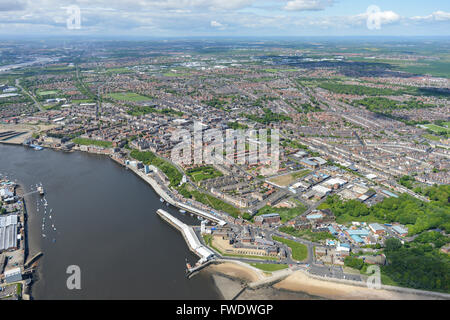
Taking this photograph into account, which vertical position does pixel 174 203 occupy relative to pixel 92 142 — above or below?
below

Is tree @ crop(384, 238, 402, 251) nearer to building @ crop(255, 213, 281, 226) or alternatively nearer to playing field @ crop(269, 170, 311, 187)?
building @ crop(255, 213, 281, 226)

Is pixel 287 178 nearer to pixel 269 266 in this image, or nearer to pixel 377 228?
pixel 377 228

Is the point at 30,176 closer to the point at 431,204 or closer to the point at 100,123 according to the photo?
the point at 100,123

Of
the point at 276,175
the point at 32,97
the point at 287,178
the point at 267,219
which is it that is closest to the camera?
the point at 267,219

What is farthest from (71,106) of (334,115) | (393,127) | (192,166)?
(393,127)

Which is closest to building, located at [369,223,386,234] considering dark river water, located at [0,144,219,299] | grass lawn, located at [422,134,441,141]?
dark river water, located at [0,144,219,299]

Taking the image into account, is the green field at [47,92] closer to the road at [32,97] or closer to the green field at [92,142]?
the road at [32,97]

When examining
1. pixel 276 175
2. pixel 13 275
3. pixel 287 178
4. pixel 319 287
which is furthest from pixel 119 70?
pixel 319 287
